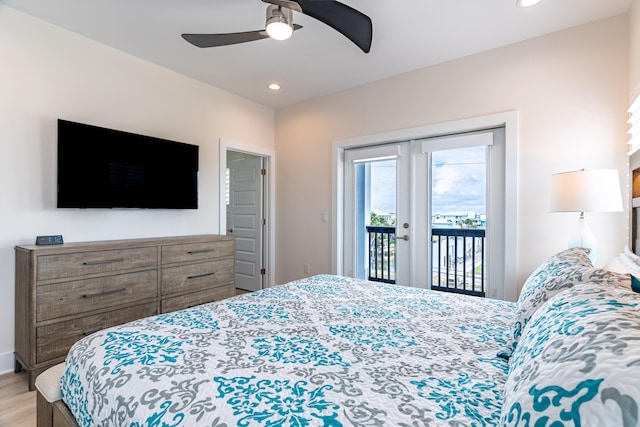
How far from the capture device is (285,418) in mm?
736

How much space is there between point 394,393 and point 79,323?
8.29 feet

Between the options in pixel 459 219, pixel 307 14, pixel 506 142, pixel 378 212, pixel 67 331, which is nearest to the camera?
pixel 307 14

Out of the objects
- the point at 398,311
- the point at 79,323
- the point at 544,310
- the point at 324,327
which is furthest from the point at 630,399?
the point at 79,323

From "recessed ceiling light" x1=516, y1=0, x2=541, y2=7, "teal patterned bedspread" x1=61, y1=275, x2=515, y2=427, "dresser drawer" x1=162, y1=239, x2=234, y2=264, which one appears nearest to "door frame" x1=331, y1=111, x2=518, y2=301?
"recessed ceiling light" x1=516, y1=0, x2=541, y2=7

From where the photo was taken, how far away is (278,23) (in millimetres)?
1943

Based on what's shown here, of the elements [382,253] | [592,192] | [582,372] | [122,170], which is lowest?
[382,253]

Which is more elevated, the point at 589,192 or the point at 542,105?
the point at 542,105

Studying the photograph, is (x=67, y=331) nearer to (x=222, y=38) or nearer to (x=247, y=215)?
(x=222, y=38)

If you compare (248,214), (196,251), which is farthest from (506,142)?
(248,214)

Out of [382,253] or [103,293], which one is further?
[382,253]

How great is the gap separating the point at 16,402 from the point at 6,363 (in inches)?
21.8

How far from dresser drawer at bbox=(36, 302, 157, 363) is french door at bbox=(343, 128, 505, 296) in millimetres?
2436

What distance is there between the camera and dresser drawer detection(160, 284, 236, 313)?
9.42 feet

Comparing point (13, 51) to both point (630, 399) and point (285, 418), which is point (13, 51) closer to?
point (285, 418)
